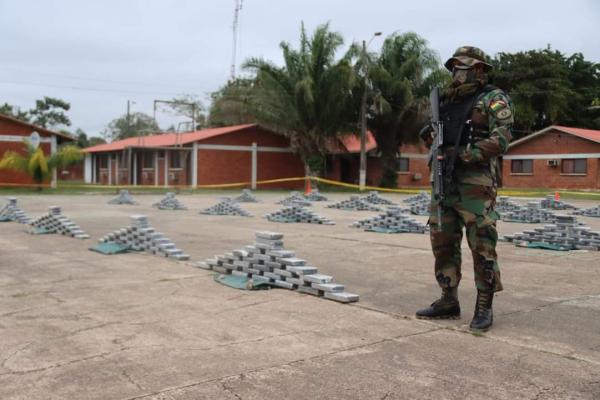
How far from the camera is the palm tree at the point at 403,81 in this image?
115 feet

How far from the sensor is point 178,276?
23.1 feet

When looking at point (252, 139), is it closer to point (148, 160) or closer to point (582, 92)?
point (148, 160)

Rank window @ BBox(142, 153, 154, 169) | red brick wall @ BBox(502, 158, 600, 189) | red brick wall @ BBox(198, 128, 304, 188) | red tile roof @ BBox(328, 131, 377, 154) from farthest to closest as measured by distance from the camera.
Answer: window @ BBox(142, 153, 154, 169), red tile roof @ BBox(328, 131, 377, 154), red brick wall @ BBox(198, 128, 304, 188), red brick wall @ BBox(502, 158, 600, 189)

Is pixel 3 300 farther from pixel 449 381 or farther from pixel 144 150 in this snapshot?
pixel 144 150

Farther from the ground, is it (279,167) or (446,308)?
(279,167)

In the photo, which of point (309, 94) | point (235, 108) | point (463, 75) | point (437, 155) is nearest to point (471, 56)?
point (463, 75)

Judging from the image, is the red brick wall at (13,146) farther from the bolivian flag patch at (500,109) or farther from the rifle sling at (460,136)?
the bolivian flag patch at (500,109)

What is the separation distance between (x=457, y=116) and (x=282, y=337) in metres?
2.16

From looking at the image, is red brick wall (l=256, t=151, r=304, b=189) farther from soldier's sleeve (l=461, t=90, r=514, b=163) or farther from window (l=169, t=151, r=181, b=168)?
soldier's sleeve (l=461, t=90, r=514, b=163)

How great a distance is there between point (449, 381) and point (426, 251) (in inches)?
235

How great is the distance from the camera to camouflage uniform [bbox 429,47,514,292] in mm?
→ 4570

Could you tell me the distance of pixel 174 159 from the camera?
132ft

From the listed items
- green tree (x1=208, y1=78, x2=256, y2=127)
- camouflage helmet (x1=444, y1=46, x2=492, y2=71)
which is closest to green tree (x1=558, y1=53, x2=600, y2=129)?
green tree (x1=208, y1=78, x2=256, y2=127)

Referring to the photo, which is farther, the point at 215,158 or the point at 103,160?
the point at 103,160
